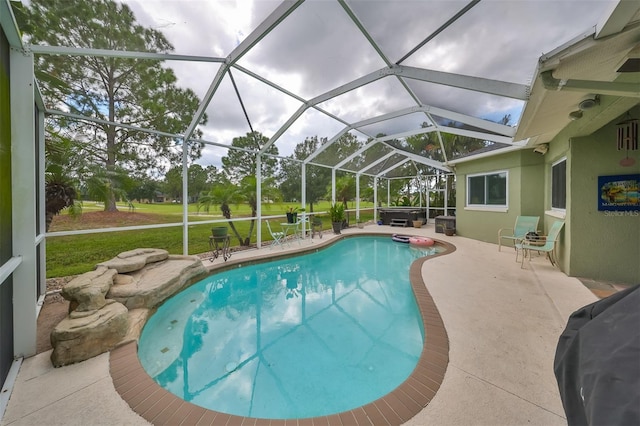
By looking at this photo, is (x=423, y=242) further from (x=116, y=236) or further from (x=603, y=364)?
(x=116, y=236)

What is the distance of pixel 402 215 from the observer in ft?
44.7

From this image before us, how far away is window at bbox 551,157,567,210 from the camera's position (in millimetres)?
5426

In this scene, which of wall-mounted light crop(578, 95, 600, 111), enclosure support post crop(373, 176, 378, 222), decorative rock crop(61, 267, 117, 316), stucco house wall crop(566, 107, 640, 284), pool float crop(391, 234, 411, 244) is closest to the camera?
decorative rock crop(61, 267, 117, 316)

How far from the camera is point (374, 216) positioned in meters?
15.4

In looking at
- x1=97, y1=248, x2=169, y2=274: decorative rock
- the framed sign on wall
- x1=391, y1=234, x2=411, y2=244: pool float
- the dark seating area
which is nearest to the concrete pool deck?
x1=97, y1=248, x2=169, y2=274: decorative rock

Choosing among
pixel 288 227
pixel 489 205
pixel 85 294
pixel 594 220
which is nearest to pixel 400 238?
pixel 489 205

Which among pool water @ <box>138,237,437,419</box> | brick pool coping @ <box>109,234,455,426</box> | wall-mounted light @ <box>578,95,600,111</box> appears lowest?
pool water @ <box>138,237,437,419</box>

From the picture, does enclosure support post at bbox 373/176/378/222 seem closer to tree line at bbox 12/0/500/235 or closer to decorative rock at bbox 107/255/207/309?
tree line at bbox 12/0/500/235

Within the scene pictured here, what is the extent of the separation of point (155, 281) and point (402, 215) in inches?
478

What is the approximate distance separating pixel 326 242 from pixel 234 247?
10.7 feet

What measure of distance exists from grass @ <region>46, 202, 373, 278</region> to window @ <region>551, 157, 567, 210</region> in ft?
26.3

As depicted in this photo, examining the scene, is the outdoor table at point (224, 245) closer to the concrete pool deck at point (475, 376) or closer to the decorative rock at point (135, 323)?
the decorative rock at point (135, 323)

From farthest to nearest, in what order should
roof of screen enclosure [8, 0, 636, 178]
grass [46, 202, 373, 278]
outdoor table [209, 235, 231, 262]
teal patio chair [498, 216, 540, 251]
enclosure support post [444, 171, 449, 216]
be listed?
enclosure support post [444, 171, 449, 216], teal patio chair [498, 216, 540, 251], outdoor table [209, 235, 231, 262], grass [46, 202, 373, 278], roof of screen enclosure [8, 0, 636, 178]

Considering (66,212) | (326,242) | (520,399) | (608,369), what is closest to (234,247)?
(326,242)
